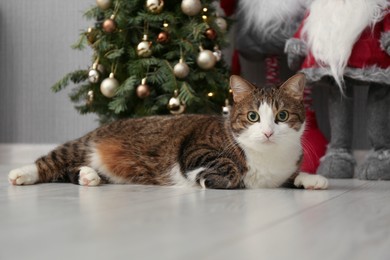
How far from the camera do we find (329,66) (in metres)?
2.17

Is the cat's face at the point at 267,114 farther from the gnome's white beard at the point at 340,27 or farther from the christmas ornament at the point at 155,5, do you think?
the christmas ornament at the point at 155,5

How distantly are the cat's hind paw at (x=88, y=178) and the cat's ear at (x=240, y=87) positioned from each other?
0.51 metres

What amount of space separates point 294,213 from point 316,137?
4.48 feet

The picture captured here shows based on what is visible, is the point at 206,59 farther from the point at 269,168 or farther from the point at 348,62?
the point at 269,168

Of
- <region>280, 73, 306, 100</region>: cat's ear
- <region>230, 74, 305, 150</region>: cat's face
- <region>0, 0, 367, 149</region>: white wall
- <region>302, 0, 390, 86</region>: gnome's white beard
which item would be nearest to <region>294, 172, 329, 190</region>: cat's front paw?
<region>230, 74, 305, 150</region>: cat's face

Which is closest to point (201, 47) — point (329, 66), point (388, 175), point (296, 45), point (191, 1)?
point (191, 1)

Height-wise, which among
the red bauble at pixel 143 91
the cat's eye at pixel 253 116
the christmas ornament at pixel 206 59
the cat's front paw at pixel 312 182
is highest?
the christmas ornament at pixel 206 59

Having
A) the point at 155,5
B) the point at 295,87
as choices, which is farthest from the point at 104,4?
the point at 295,87

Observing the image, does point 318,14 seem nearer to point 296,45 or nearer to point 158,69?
point 296,45

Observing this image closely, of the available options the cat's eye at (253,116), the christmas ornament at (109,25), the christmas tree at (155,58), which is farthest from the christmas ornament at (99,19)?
the cat's eye at (253,116)

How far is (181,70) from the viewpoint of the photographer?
237 cm

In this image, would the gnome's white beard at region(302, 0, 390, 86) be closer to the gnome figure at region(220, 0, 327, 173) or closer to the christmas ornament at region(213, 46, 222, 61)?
the gnome figure at region(220, 0, 327, 173)

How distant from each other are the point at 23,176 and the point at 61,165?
0.49ft

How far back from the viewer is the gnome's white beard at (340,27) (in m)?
2.09
